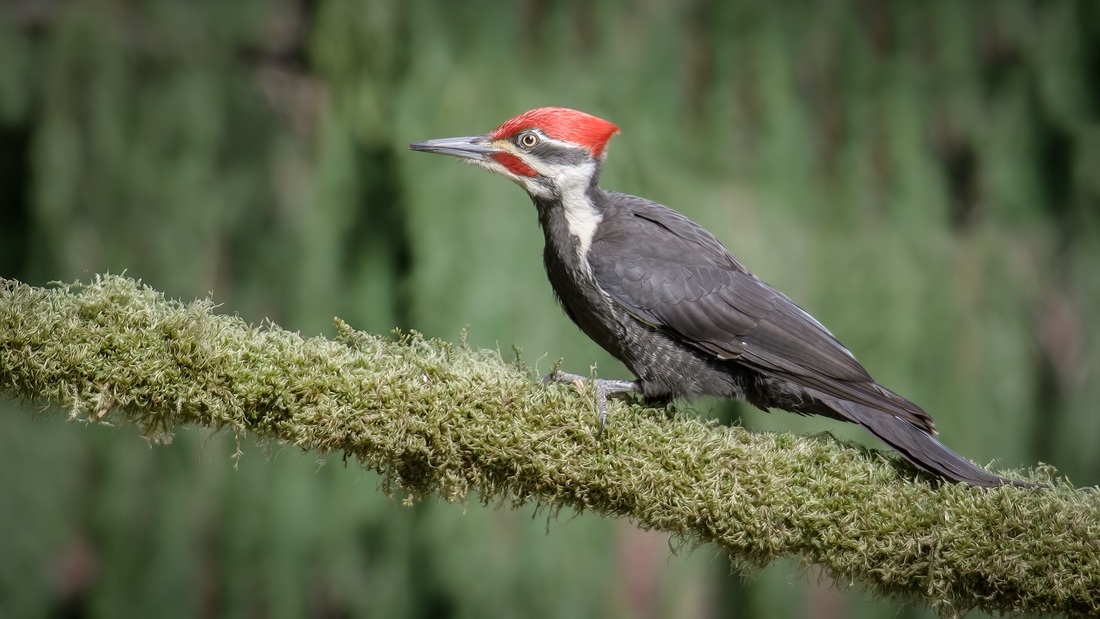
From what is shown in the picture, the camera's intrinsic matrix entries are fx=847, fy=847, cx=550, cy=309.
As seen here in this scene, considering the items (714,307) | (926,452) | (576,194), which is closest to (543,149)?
(576,194)

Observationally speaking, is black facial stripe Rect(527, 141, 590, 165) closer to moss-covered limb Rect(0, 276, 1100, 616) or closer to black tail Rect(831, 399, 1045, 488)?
moss-covered limb Rect(0, 276, 1100, 616)

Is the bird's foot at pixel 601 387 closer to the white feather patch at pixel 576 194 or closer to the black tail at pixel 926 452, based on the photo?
the white feather patch at pixel 576 194

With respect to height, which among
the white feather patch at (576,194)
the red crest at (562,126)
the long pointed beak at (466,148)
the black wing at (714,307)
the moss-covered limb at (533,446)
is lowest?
the moss-covered limb at (533,446)

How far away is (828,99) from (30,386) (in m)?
2.90

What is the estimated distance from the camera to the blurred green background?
112 inches

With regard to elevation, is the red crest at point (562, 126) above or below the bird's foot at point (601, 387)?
above

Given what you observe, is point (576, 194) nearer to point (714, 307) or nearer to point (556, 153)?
point (556, 153)

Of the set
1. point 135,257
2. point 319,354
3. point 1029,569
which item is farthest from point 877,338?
point 135,257

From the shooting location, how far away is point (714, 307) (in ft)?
7.52

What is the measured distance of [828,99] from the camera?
3359mm

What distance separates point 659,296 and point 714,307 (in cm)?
15

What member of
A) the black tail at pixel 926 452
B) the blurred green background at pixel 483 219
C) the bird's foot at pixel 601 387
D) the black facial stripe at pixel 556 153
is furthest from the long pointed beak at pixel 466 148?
the black tail at pixel 926 452

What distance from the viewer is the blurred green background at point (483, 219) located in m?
2.85

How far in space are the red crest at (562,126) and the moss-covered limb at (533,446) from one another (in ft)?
2.48
